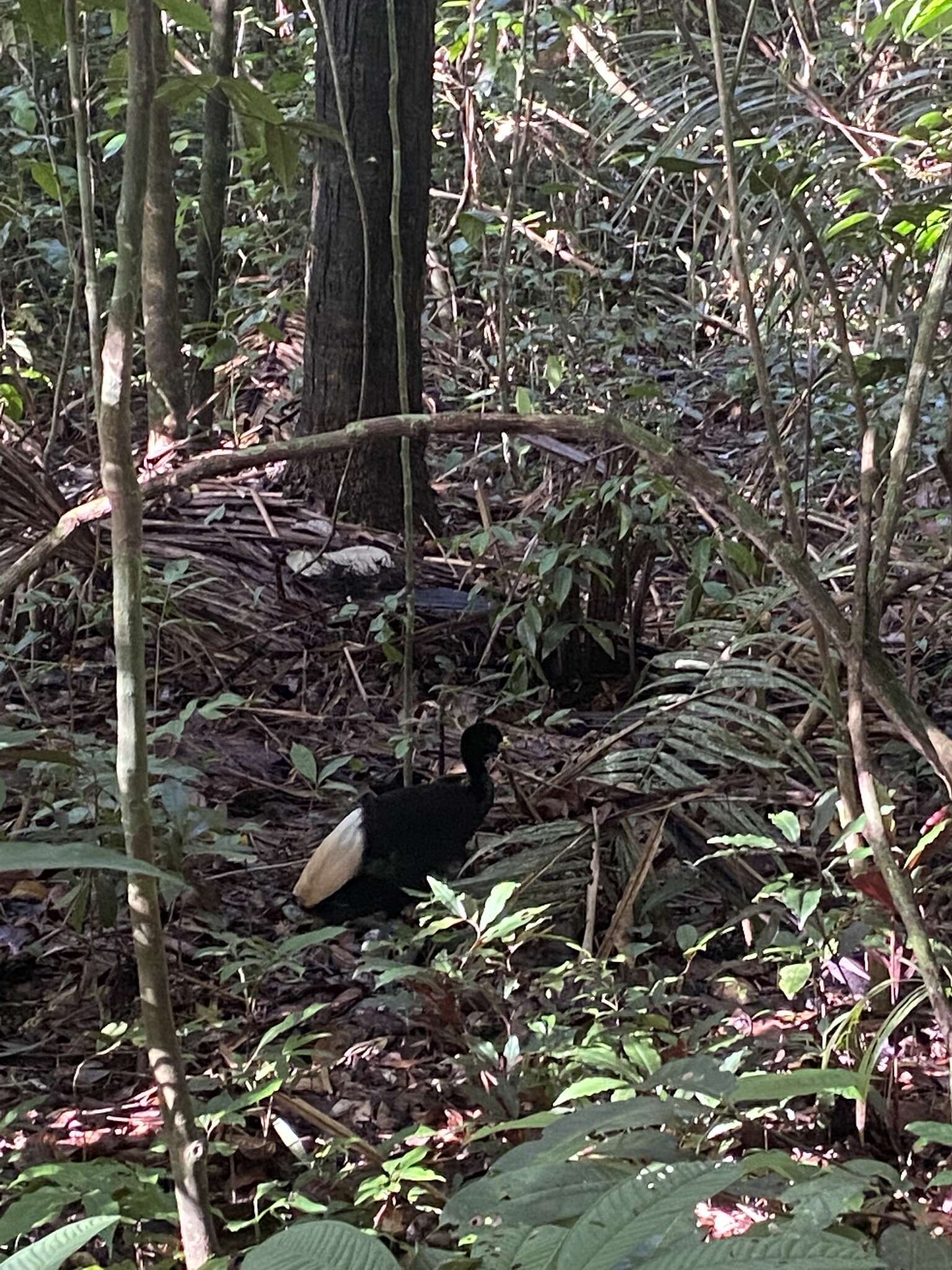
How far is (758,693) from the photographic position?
2.99 meters

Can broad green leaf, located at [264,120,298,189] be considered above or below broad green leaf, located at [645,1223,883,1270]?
above

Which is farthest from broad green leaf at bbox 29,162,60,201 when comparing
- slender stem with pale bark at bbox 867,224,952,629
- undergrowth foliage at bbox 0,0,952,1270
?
slender stem with pale bark at bbox 867,224,952,629

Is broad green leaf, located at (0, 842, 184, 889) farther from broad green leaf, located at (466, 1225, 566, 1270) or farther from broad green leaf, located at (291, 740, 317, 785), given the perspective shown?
broad green leaf, located at (291, 740, 317, 785)

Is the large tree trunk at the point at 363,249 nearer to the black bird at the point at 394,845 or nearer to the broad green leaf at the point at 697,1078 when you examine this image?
the black bird at the point at 394,845

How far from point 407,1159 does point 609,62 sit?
5972mm

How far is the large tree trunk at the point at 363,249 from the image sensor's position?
4.15 metres

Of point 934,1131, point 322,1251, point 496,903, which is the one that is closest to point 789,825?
point 496,903

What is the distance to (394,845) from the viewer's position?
267 centimetres

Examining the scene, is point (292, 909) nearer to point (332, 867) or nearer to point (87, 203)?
point (332, 867)

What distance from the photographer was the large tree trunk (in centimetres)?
415

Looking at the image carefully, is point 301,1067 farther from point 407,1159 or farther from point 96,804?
point 96,804

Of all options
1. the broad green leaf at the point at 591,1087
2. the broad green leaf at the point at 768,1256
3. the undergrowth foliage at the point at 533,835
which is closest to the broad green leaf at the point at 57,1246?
the undergrowth foliage at the point at 533,835

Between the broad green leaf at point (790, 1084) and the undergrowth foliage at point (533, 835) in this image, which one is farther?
the undergrowth foliage at point (533, 835)

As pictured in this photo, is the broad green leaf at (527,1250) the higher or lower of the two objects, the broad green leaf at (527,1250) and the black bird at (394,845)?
the higher
